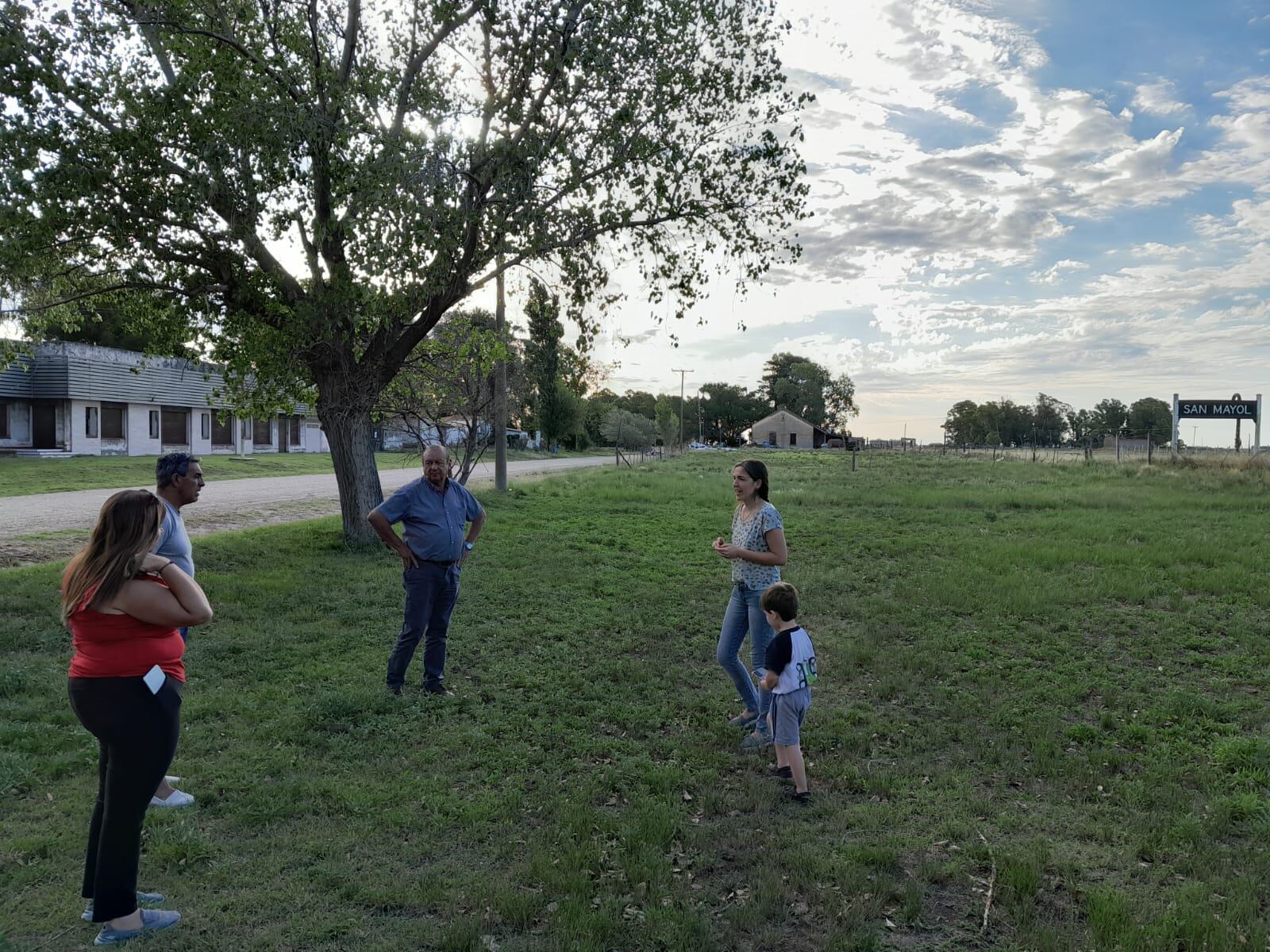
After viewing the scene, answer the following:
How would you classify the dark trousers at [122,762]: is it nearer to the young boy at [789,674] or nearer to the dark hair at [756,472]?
the young boy at [789,674]

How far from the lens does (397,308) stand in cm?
1129

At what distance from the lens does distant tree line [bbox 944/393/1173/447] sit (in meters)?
131

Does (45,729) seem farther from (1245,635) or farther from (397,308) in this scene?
(1245,635)

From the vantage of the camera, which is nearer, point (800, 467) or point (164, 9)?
point (164, 9)

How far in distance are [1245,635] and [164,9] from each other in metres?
15.3

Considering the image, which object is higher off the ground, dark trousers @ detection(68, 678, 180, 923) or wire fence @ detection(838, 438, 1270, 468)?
wire fence @ detection(838, 438, 1270, 468)

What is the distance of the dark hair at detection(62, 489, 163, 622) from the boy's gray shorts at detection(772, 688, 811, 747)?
363 centimetres

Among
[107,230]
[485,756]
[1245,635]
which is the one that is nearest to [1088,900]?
[485,756]

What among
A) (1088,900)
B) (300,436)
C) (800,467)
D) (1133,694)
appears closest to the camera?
(1088,900)

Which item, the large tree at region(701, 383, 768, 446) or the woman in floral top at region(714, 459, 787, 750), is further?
the large tree at region(701, 383, 768, 446)

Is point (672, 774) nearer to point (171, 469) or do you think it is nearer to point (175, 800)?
point (175, 800)

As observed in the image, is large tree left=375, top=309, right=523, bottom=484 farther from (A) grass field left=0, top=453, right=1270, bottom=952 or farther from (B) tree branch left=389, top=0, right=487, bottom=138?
(A) grass field left=0, top=453, right=1270, bottom=952

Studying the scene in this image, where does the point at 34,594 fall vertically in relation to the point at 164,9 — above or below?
below

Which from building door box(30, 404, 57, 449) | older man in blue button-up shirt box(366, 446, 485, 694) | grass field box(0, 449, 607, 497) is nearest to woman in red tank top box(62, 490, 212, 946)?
older man in blue button-up shirt box(366, 446, 485, 694)
